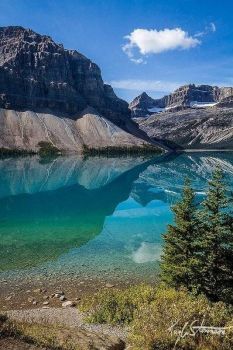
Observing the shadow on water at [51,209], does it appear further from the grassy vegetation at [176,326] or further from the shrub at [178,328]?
the shrub at [178,328]

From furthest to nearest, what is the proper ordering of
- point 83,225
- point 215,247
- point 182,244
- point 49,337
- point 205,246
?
point 83,225 < point 182,244 < point 215,247 < point 205,246 < point 49,337

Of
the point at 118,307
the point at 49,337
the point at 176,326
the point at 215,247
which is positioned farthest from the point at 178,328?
the point at 215,247

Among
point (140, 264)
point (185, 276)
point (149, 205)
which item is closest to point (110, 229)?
point (140, 264)

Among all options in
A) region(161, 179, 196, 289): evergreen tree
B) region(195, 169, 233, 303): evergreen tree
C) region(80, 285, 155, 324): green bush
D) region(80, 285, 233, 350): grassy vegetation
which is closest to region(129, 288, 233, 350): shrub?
region(80, 285, 233, 350): grassy vegetation

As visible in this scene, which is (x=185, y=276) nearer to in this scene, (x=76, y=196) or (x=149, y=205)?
(x=149, y=205)

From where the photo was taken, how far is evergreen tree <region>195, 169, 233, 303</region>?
97.9ft

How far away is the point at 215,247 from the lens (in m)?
30.1

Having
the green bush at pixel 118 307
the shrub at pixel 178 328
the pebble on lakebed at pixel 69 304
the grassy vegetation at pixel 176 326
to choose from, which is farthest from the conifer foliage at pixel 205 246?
the shrub at pixel 178 328

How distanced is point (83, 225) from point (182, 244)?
3966 cm

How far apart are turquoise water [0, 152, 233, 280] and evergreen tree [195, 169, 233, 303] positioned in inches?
531

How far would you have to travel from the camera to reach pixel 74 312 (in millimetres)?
30797

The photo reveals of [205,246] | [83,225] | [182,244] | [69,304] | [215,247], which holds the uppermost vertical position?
[205,246]

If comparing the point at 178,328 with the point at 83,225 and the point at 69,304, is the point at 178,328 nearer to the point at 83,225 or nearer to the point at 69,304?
the point at 69,304

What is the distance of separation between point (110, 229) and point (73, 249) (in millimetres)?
15216
